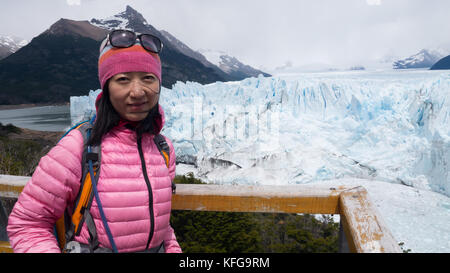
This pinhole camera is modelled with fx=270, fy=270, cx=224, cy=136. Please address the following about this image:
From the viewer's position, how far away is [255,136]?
7.99 metres

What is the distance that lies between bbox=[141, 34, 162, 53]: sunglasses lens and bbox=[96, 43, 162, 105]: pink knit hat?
16 millimetres

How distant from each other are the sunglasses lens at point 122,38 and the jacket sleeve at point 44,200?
307 mm

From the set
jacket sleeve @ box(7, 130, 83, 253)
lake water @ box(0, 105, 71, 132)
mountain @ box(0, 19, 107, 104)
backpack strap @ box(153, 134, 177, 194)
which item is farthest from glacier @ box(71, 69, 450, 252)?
mountain @ box(0, 19, 107, 104)

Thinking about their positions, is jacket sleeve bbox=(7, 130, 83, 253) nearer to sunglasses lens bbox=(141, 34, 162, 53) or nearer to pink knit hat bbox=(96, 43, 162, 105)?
pink knit hat bbox=(96, 43, 162, 105)

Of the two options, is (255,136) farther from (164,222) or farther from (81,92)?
(81,92)

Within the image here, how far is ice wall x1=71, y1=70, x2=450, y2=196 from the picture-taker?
6.53 m

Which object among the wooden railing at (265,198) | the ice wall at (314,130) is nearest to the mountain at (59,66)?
the ice wall at (314,130)

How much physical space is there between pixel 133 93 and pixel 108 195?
288 millimetres

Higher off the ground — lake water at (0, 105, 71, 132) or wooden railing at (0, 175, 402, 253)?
lake water at (0, 105, 71, 132)

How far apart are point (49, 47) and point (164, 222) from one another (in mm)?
24240

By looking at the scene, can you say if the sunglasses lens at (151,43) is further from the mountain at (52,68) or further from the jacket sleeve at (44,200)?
the mountain at (52,68)

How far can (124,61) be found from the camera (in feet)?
2.48

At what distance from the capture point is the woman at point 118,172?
67 centimetres

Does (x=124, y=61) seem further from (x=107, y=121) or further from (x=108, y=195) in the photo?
(x=108, y=195)
